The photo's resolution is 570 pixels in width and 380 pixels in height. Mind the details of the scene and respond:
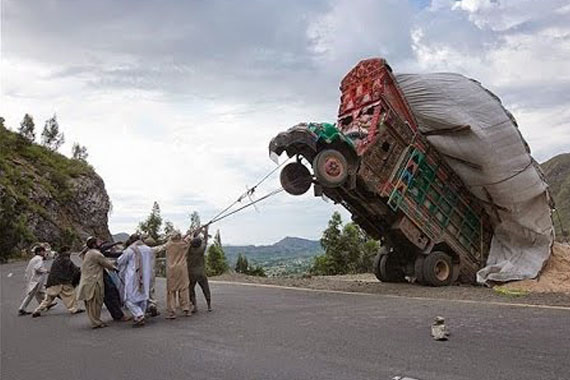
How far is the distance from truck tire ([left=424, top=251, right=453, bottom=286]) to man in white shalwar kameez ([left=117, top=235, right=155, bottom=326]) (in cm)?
607

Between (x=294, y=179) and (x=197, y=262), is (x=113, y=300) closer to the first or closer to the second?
(x=197, y=262)

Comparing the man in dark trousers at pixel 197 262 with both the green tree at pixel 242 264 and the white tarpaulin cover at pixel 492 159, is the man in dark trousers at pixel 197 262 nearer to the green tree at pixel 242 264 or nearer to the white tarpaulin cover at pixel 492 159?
the white tarpaulin cover at pixel 492 159

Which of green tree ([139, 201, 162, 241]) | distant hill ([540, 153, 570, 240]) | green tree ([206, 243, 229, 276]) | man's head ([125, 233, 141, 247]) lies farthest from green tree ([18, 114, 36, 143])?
man's head ([125, 233, 141, 247])

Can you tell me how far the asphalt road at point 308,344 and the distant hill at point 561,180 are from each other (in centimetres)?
3863

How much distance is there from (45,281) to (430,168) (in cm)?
882

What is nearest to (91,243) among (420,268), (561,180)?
(420,268)

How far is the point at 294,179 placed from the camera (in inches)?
522

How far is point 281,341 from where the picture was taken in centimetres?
808

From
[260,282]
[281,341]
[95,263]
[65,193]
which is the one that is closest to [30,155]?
[65,193]

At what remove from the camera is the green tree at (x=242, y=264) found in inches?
1204

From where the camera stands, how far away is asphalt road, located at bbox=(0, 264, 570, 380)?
633cm

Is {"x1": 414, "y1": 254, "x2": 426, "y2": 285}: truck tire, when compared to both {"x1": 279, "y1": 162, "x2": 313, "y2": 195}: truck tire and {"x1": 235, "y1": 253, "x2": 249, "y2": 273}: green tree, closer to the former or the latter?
{"x1": 279, "y1": 162, "x2": 313, "y2": 195}: truck tire

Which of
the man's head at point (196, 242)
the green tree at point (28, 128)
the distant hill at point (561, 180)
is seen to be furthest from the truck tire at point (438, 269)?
the green tree at point (28, 128)

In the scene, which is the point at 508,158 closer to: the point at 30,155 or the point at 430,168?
the point at 430,168
